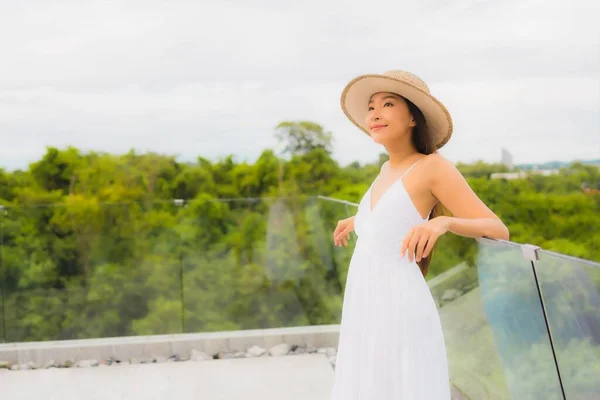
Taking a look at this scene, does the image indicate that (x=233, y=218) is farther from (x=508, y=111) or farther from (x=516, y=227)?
(x=508, y=111)

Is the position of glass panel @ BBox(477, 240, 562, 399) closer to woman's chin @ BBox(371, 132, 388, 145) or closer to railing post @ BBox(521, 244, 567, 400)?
railing post @ BBox(521, 244, 567, 400)

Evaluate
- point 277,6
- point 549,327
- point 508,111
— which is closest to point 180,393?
point 549,327

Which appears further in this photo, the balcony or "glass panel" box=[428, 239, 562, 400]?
the balcony

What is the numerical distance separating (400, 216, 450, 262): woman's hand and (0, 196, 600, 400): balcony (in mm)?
2197

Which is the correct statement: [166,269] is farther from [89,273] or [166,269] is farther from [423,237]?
[423,237]

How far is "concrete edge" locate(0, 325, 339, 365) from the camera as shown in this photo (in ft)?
15.0

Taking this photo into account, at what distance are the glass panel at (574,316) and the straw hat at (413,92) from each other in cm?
45

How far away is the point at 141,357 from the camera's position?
15.2 feet

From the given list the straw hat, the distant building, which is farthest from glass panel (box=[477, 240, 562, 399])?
the distant building

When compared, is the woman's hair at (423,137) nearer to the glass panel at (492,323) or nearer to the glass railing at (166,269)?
the glass panel at (492,323)

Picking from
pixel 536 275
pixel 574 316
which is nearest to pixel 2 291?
pixel 536 275

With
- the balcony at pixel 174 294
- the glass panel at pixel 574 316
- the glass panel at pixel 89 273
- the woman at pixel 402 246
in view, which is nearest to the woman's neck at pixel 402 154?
the woman at pixel 402 246

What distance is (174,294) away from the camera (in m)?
5.46

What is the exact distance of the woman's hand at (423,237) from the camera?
1.76 m
